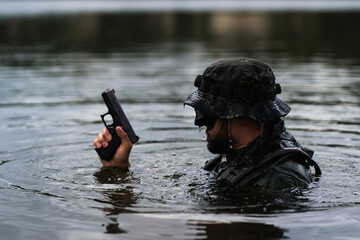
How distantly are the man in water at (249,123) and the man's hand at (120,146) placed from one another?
40.1 inches

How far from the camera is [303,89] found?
40.6 feet

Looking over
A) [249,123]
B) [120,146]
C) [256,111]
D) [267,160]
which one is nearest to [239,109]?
[256,111]

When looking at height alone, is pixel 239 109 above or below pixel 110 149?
above

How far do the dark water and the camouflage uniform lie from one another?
8.0 inches

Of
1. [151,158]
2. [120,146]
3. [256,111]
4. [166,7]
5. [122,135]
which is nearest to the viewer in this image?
[256,111]

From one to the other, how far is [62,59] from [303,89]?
8895 millimetres

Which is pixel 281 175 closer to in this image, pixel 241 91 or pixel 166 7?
pixel 241 91

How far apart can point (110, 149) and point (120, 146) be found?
0.11 meters

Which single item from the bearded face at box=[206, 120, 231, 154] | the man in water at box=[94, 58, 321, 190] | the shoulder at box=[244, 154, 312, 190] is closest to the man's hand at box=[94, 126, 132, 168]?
the man in water at box=[94, 58, 321, 190]

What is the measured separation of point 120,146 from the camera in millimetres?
6176

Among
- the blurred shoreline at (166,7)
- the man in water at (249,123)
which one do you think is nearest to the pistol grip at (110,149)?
the man in water at (249,123)

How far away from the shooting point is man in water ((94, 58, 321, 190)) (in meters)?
5.02

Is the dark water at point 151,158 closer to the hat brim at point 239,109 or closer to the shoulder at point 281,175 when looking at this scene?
the shoulder at point 281,175

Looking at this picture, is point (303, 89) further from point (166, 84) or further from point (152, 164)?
point (152, 164)
